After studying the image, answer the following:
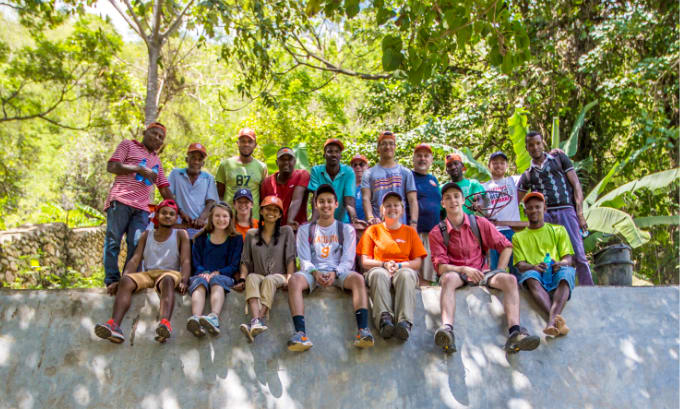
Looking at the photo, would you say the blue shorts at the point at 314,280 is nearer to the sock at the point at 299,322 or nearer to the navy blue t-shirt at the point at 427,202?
the sock at the point at 299,322

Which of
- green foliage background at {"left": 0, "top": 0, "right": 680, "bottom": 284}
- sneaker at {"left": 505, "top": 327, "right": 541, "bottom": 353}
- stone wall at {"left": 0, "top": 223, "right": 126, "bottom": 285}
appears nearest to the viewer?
sneaker at {"left": 505, "top": 327, "right": 541, "bottom": 353}

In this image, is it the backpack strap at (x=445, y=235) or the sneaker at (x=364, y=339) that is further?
the backpack strap at (x=445, y=235)

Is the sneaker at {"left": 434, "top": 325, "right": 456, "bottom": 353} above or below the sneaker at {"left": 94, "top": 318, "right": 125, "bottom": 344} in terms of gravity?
below

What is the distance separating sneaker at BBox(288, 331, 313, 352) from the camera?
4.04 metres

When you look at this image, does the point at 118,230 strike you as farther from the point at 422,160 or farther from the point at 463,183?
the point at 463,183

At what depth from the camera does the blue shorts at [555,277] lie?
14.8 feet

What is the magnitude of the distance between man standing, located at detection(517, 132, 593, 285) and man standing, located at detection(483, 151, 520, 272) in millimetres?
213

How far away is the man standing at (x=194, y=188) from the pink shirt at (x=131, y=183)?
1.24 ft

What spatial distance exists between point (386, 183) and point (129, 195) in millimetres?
2714

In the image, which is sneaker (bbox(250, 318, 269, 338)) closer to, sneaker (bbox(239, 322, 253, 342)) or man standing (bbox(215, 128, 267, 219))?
sneaker (bbox(239, 322, 253, 342))

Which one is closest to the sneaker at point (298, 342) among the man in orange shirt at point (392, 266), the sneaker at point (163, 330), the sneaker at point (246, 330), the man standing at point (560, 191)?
the sneaker at point (246, 330)

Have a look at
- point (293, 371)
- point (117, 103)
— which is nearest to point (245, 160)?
point (293, 371)

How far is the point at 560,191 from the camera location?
557 cm

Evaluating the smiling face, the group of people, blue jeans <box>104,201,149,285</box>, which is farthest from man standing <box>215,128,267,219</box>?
the smiling face
